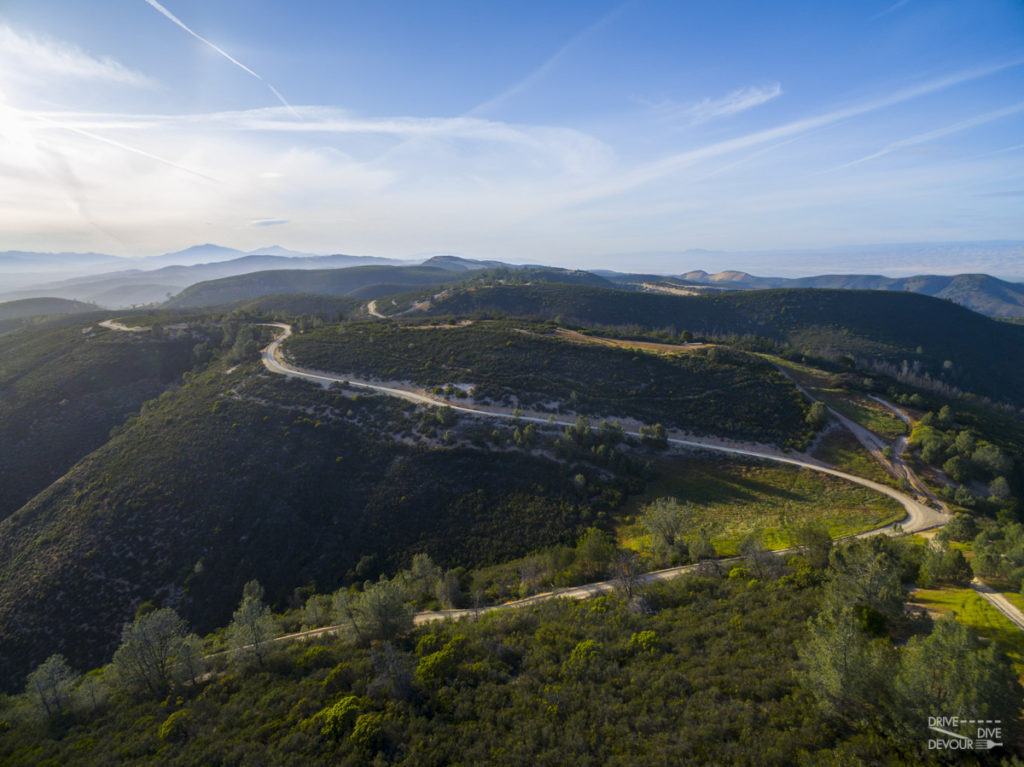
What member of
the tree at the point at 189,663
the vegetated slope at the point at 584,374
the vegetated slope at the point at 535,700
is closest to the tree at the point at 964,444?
the vegetated slope at the point at 584,374

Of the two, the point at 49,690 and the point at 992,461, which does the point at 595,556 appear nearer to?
the point at 49,690

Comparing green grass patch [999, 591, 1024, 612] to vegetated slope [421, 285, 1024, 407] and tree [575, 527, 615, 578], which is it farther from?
vegetated slope [421, 285, 1024, 407]

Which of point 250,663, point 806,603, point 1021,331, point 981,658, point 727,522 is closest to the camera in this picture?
point 981,658

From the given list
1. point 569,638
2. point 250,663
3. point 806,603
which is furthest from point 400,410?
point 806,603

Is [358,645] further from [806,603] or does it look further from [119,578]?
[119,578]

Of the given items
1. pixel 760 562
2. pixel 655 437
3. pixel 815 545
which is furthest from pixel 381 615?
pixel 655 437

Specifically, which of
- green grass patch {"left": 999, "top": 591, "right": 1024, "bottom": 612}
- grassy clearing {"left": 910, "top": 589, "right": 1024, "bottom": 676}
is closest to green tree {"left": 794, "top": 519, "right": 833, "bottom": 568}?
grassy clearing {"left": 910, "top": 589, "right": 1024, "bottom": 676}
